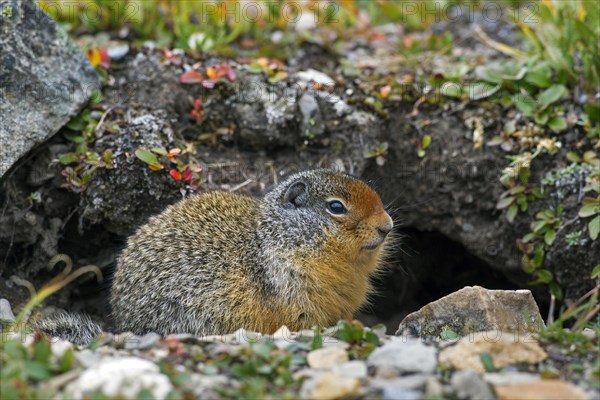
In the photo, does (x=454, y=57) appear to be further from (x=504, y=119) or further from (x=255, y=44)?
(x=255, y=44)

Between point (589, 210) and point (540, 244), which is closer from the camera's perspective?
point (589, 210)

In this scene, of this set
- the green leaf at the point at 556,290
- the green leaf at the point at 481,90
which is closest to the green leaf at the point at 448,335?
the green leaf at the point at 556,290

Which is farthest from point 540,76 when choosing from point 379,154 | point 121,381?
point 121,381

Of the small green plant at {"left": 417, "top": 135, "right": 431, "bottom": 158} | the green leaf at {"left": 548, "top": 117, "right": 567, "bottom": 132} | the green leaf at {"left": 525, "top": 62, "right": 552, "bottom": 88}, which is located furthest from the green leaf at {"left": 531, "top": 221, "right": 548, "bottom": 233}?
the green leaf at {"left": 525, "top": 62, "right": 552, "bottom": 88}

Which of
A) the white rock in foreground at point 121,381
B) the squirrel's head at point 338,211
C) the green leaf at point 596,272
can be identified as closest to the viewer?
the white rock in foreground at point 121,381

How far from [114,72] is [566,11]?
4.96 metres

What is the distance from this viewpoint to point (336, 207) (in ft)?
21.7

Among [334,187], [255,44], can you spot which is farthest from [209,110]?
[334,187]

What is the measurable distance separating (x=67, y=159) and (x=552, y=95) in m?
5.00

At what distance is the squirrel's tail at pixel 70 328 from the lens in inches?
245

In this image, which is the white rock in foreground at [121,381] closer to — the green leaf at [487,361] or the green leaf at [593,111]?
the green leaf at [487,361]

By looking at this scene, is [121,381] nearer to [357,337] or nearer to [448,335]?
[357,337]

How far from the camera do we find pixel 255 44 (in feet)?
31.8

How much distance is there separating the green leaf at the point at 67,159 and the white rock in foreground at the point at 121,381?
357 centimetres
